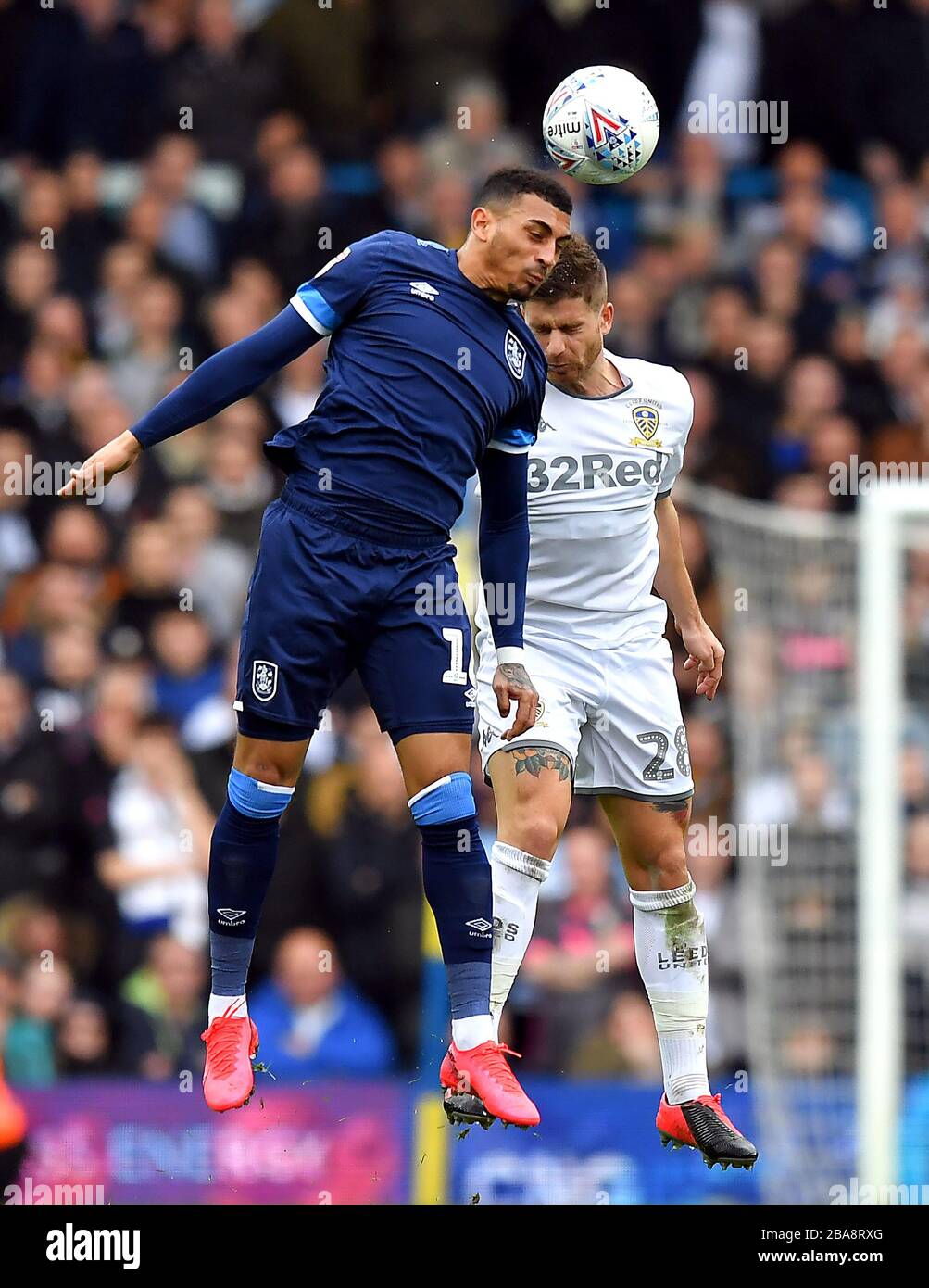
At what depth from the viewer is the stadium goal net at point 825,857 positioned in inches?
393

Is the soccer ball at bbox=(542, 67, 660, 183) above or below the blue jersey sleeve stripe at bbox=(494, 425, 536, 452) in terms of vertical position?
above

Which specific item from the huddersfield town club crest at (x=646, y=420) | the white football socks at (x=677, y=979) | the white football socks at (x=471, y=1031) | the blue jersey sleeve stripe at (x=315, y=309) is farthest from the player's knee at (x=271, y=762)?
the huddersfield town club crest at (x=646, y=420)

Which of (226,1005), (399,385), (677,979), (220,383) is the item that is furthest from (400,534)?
(677,979)

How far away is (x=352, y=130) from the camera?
49.3ft

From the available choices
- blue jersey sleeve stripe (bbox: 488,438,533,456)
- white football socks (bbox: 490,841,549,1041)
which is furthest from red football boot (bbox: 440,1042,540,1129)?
blue jersey sleeve stripe (bbox: 488,438,533,456)

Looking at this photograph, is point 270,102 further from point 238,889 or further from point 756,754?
point 238,889

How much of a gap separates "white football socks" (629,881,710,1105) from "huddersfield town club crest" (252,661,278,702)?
1.61m

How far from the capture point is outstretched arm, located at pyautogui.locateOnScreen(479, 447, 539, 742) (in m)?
7.18

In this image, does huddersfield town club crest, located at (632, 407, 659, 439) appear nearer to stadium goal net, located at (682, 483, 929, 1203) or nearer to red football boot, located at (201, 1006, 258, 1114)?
red football boot, located at (201, 1006, 258, 1114)

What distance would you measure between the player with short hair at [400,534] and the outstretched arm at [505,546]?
0.09 meters

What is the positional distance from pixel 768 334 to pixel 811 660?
274 centimetres

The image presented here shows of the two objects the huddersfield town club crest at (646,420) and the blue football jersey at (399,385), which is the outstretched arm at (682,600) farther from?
the blue football jersey at (399,385)

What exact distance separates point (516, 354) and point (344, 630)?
39.5 inches
